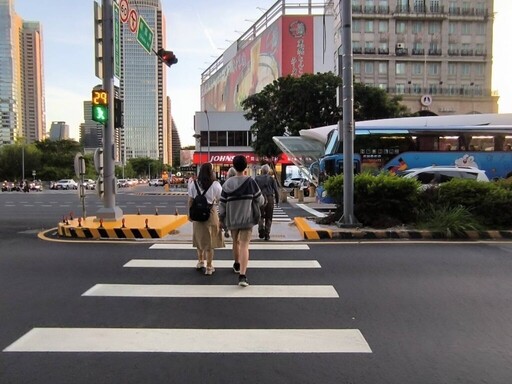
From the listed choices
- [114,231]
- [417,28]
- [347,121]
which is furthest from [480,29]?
[114,231]

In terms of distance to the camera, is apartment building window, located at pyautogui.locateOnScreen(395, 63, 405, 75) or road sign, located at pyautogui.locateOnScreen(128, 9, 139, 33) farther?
apartment building window, located at pyautogui.locateOnScreen(395, 63, 405, 75)

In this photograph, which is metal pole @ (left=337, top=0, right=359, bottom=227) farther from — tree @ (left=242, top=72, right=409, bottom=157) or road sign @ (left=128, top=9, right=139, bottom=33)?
tree @ (left=242, top=72, right=409, bottom=157)

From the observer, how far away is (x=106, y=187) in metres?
12.5

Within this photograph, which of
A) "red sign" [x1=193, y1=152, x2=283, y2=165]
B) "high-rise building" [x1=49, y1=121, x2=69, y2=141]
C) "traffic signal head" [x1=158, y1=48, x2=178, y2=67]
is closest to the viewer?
"traffic signal head" [x1=158, y1=48, x2=178, y2=67]

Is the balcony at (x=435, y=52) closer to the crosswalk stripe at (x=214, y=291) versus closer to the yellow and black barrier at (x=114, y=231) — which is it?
the yellow and black barrier at (x=114, y=231)

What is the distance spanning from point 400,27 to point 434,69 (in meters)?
8.48

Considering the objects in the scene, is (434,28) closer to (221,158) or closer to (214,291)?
(221,158)

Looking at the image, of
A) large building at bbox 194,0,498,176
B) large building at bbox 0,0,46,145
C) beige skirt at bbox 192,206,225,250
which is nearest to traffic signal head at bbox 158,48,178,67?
beige skirt at bbox 192,206,225,250

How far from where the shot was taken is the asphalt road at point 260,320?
3789 millimetres

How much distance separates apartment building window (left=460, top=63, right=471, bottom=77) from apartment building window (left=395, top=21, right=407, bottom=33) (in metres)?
10.6

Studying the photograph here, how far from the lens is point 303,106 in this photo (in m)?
37.2

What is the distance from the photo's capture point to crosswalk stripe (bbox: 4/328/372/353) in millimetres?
4191

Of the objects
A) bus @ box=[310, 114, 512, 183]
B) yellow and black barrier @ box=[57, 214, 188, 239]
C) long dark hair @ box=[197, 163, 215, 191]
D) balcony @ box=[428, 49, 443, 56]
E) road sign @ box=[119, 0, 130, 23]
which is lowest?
yellow and black barrier @ box=[57, 214, 188, 239]

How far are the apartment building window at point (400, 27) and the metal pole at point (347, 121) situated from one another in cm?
6753
